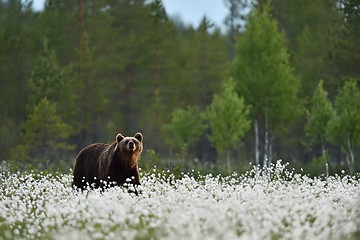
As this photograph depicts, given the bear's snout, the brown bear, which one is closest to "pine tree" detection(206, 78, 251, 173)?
the brown bear

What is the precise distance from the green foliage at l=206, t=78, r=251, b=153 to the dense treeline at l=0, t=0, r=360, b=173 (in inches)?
2.4

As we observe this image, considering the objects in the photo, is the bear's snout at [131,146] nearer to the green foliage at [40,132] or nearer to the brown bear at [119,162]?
the brown bear at [119,162]

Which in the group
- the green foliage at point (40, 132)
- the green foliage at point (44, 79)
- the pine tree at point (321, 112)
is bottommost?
the green foliage at point (40, 132)

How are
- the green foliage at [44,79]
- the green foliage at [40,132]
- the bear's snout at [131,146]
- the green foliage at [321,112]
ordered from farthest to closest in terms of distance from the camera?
the green foliage at [44,79]
the green foliage at [40,132]
the green foliage at [321,112]
the bear's snout at [131,146]

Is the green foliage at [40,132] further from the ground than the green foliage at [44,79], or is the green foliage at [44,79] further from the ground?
the green foliage at [44,79]

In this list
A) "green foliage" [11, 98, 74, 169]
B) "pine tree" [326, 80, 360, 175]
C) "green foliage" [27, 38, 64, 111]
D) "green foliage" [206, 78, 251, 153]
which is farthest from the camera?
"green foliage" [27, 38, 64, 111]

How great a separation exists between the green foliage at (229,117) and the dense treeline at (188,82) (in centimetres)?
6

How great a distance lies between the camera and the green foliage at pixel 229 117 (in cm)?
2656

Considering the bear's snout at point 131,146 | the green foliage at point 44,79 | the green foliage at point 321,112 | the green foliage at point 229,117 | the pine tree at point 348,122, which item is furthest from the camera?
the green foliage at point 44,79

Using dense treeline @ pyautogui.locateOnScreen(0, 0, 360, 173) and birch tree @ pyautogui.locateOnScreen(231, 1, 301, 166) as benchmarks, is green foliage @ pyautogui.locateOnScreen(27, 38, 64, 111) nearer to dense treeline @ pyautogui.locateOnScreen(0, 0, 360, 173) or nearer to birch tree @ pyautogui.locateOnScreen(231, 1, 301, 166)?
dense treeline @ pyautogui.locateOnScreen(0, 0, 360, 173)

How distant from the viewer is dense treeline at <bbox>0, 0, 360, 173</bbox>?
87.5 ft

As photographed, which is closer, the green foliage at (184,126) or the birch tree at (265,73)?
the birch tree at (265,73)

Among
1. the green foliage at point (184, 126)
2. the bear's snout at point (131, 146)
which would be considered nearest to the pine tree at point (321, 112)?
the green foliage at point (184, 126)

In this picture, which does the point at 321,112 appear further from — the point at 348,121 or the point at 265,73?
the point at 265,73
